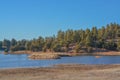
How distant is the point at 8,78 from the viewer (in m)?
42.4

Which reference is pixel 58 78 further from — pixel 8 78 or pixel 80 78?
pixel 8 78

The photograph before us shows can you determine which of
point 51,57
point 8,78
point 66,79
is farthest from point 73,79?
point 51,57

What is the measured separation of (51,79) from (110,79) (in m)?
7.00

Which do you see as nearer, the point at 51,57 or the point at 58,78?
the point at 58,78

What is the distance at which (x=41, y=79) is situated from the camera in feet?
134

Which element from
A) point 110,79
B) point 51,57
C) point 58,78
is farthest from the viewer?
point 51,57

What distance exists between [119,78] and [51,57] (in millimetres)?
100611

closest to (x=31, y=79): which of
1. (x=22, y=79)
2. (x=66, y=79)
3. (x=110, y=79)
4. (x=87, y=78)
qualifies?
(x=22, y=79)

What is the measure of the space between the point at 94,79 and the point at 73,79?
247 cm

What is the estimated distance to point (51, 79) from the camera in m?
40.8

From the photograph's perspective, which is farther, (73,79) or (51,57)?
(51,57)

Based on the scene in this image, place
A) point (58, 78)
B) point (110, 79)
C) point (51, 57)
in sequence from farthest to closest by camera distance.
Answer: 1. point (51, 57)
2. point (58, 78)
3. point (110, 79)

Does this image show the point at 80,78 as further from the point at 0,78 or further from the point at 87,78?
the point at 0,78

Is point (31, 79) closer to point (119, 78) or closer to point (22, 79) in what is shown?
point (22, 79)
